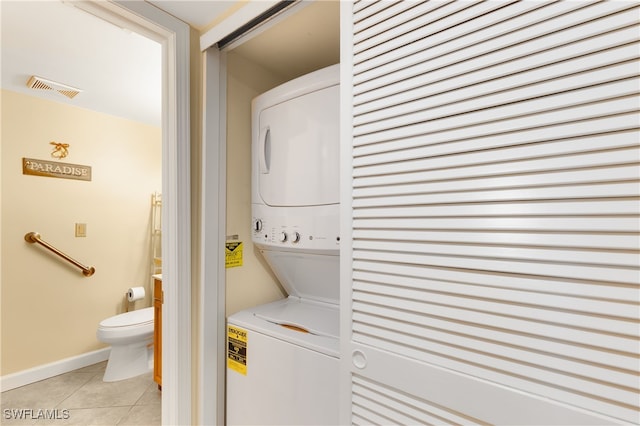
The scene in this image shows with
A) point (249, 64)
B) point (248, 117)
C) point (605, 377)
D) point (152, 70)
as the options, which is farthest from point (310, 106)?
point (152, 70)

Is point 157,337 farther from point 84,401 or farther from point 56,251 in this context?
point 56,251

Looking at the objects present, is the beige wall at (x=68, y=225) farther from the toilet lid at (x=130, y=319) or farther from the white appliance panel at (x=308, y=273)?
the white appliance panel at (x=308, y=273)

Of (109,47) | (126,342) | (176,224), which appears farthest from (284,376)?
(109,47)

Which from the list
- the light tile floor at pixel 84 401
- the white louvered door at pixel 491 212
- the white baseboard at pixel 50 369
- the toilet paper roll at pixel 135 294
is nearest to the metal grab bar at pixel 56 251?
the toilet paper roll at pixel 135 294

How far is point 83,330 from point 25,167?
1.56 metres

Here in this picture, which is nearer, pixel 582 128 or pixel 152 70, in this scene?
pixel 582 128

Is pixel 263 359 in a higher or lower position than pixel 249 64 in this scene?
lower

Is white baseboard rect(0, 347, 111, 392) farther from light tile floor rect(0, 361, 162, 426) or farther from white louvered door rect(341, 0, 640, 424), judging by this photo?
white louvered door rect(341, 0, 640, 424)

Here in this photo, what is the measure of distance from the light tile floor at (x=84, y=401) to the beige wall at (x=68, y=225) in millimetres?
284

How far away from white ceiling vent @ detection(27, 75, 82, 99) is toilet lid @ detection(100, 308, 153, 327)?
198 cm

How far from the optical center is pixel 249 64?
1.75m

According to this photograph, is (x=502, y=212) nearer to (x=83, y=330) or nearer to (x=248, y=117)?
(x=248, y=117)

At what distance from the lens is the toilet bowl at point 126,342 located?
261 cm

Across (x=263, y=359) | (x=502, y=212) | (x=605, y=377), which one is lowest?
(x=263, y=359)
